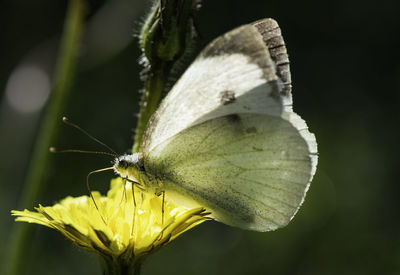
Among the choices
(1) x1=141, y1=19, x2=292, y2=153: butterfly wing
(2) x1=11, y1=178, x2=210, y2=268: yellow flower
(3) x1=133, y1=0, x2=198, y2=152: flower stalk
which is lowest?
(2) x1=11, y1=178, x2=210, y2=268: yellow flower

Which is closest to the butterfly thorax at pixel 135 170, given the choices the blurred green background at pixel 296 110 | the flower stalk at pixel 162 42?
the flower stalk at pixel 162 42

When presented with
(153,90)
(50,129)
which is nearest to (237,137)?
(153,90)

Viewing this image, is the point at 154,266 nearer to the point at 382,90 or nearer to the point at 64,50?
the point at 64,50

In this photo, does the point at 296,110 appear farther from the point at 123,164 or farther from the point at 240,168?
the point at 123,164

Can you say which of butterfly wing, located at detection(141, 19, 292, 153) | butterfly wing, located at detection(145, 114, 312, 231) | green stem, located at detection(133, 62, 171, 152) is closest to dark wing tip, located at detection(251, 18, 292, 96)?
butterfly wing, located at detection(141, 19, 292, 153)

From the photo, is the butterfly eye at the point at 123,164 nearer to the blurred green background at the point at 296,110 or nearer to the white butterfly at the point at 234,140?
the white butterfly at the point at 234,140

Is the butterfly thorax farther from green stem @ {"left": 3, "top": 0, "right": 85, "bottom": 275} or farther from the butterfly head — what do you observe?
green stem @ {"left": 3, "top": 0, "right": 85, "bottom": 275}
